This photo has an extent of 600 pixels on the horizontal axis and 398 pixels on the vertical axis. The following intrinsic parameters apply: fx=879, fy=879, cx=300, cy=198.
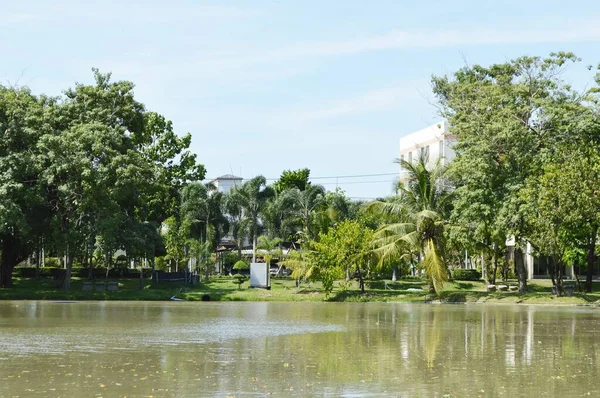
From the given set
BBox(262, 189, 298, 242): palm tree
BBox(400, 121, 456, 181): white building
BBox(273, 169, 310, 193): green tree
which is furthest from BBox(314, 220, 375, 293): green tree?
BBox(273, 169, 310, 193): green tree

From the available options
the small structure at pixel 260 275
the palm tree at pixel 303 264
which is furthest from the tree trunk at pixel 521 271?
the small structure at pixel 260 275

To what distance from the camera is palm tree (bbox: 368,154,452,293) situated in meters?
56.1

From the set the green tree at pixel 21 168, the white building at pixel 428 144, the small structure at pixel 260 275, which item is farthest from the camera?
the white building at pixel 428 144

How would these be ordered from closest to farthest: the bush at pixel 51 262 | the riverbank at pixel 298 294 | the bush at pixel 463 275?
the riverbank at pixel 298 294
the bush at pixel 463 275
the bush at pixel 51 262

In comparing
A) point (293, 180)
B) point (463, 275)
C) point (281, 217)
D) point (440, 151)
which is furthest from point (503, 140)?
point (293, 180)

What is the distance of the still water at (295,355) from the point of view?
55.9 ft

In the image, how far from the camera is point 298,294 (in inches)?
2309

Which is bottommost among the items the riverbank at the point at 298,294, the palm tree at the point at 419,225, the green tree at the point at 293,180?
the riverbank at the point at 298,294

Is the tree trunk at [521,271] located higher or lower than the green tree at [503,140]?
lower

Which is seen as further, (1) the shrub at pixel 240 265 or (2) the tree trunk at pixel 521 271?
(1) the shrub at pixel 240 265

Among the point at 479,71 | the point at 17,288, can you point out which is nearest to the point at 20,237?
the point at 17,288

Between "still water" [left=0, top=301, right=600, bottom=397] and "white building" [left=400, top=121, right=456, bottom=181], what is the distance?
176 ft

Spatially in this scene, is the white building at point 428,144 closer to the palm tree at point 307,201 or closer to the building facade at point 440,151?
the building facade at point 440,151

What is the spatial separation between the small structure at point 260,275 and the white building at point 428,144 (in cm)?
3049
